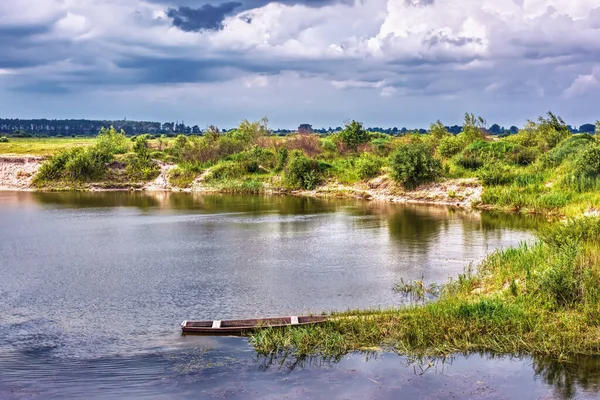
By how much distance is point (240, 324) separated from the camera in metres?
20.4

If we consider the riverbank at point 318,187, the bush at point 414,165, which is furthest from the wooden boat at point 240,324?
the bush at point 414,165

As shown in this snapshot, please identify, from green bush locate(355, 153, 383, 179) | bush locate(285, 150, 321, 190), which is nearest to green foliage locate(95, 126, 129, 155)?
bush locate(285, 150, 321, 190)

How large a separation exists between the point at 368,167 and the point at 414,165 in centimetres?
848

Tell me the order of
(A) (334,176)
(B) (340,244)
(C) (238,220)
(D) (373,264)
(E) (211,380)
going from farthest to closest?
(A) (334,176), (C) (238,220), (B) (340,244), (D) (373,264), (E) (211,380)

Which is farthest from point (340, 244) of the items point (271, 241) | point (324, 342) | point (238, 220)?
point (324, 342)

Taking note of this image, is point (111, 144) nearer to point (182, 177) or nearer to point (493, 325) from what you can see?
point (182, 177)

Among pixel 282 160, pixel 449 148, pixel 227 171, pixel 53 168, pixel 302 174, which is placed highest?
pixel 449 148

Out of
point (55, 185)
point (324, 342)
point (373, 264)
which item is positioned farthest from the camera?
point (55, 185)

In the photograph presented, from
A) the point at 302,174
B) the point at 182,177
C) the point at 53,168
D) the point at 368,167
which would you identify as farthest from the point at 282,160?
the point at 53,168

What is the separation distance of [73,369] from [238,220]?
31665mm

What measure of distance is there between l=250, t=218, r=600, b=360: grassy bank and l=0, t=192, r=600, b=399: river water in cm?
58

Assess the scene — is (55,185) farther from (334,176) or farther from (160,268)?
(160,268)

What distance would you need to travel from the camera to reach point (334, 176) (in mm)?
73562

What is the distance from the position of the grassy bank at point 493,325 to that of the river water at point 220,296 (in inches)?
23.0
